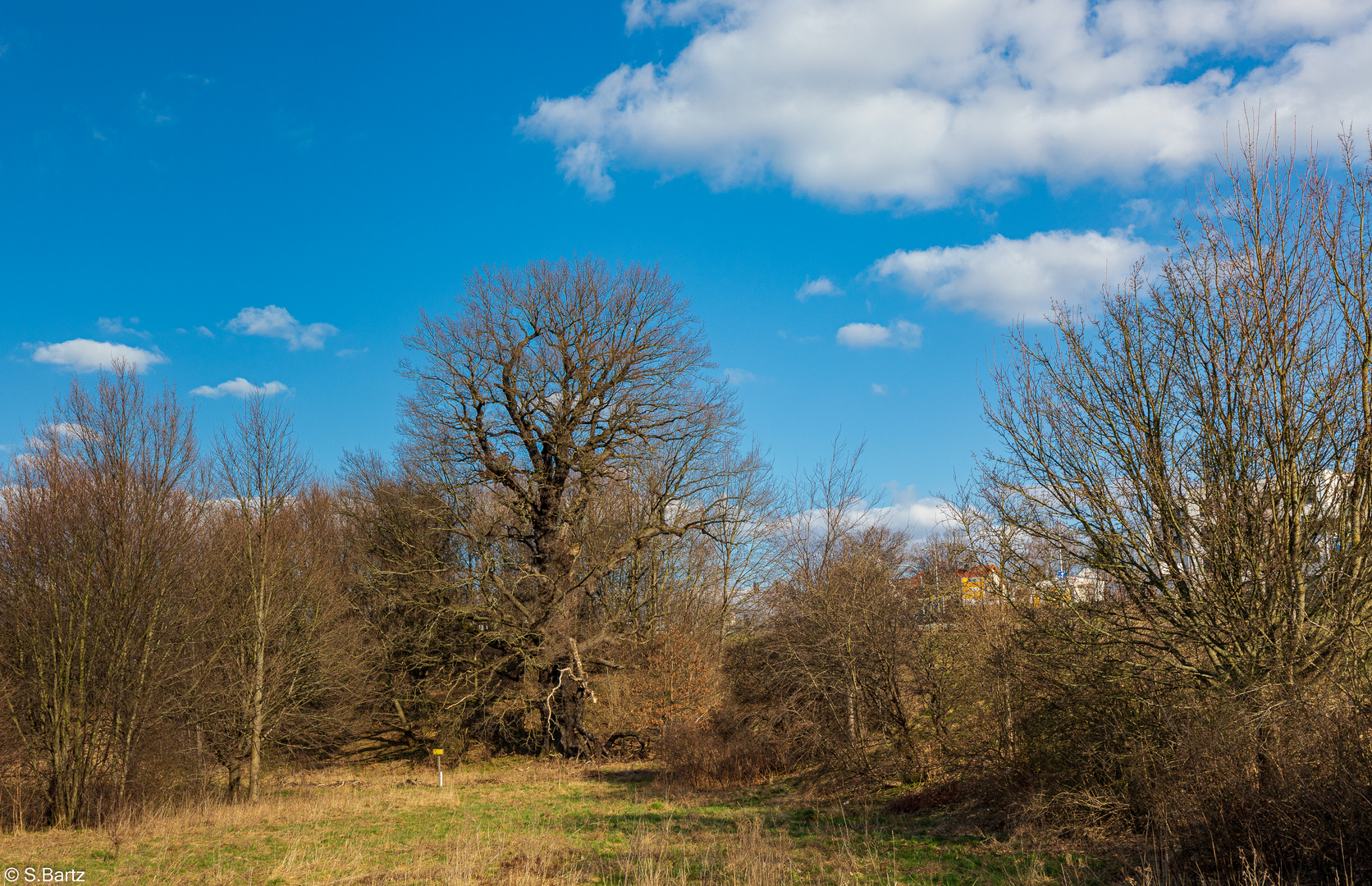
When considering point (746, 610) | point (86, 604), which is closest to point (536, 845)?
point (86, 604)

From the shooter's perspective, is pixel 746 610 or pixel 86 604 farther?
pixel 746 610

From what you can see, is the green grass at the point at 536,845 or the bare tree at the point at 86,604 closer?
the green grass at the point at 536,845

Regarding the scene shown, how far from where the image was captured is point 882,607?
16.0m

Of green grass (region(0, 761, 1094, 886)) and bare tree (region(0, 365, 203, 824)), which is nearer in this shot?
green grass (region(0, 761, 1094, 886))

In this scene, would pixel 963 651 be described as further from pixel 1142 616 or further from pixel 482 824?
pixel 482 824

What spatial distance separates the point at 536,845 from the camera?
35.1 ft

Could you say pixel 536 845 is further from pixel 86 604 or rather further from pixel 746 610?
pixel 746 610

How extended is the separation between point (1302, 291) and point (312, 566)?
22.2 meters

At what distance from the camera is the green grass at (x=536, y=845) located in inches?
339

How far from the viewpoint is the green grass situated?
28.3 feet

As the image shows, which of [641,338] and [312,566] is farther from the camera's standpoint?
[641,338]

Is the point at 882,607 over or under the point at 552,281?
under

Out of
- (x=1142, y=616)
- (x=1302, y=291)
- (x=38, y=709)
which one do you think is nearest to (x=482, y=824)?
(x=38, y=709)

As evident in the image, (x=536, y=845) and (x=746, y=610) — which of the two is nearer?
(x=536, y=845)
